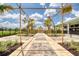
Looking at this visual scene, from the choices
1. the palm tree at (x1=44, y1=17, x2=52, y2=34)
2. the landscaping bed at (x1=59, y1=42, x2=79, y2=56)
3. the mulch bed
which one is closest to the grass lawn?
the mulch bed

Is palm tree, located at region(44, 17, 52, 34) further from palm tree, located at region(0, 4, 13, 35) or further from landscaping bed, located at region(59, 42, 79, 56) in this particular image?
palm tree, located at region(0, 4, 13, 35)

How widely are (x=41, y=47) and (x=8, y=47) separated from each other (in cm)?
57

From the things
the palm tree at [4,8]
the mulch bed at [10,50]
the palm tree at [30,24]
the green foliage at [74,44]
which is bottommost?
the mulch bed at [10,50]

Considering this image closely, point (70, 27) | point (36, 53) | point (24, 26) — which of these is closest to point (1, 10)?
point (24, 26)

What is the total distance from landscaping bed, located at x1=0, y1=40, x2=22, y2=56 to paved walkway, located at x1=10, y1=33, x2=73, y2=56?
8 centimetres

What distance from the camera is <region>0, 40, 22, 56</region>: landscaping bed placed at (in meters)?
3.43

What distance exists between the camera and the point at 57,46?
3.59 m

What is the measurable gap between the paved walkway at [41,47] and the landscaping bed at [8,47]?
0.08m

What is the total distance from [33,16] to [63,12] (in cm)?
54

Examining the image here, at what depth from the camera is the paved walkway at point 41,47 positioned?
341cm

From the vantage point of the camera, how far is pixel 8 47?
11.5 feet

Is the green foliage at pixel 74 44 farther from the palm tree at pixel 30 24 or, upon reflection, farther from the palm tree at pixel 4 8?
the palm tree at pixel 4 8

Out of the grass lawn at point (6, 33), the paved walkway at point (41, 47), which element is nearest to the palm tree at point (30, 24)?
the paved walkway at point (41, 47)

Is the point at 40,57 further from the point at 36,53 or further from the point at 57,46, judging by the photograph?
the point at 57,46
